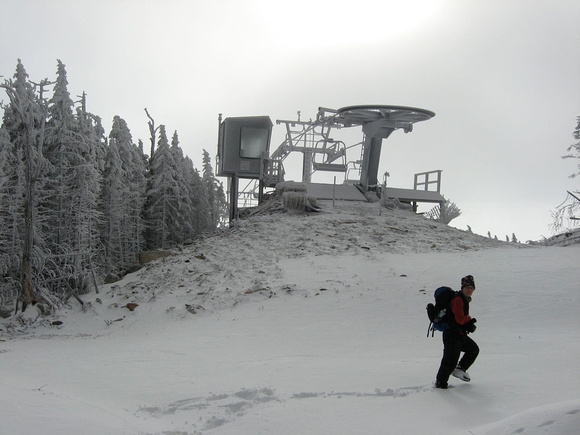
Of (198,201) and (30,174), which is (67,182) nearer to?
(30,174)

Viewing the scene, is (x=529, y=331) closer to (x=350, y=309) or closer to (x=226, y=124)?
(x=350, y=309)

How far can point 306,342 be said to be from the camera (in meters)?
13.2

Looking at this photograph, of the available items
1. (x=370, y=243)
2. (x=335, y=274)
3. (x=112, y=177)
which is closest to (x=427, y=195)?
(x=370, y=243)

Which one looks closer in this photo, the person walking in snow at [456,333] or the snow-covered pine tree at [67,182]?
the person walking in snow at [456,333]

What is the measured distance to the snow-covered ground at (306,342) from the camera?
6488mm

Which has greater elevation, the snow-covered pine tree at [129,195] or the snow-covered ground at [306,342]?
the snow-covered pine tree at [129,195]

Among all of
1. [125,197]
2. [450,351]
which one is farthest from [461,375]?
[125,197]

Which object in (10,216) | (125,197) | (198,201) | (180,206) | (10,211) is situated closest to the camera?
(10,211)

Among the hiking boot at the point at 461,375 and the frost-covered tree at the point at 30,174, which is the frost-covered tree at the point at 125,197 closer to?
the frost-covered tree at the point at 30,174

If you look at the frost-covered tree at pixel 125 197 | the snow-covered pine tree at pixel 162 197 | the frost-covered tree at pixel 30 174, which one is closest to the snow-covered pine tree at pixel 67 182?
the frost-covered tree at pixel 30 174

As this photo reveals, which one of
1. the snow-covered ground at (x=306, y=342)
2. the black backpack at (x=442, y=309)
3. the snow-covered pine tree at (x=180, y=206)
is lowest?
the snow-covered ground at (x=306, y=342)

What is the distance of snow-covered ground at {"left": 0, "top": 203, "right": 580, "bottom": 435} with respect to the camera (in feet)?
21.3

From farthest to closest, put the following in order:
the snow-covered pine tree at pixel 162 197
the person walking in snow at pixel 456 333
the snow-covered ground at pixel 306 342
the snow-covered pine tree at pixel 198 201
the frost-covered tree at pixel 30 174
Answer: the snow-covered pine tree at pixel 198 201 < the snow-covered pine tree at pixel 162 197 < the frost-covered tree at pixel 30 174 < the person walking in snow at pixel 456 333 < the snow-covered ground at pixel 306 342

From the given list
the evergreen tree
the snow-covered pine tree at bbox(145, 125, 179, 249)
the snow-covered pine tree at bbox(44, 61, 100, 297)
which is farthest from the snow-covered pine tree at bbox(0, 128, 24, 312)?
the snow-covered pine tree at bbox(145, 125, 179, 249)
